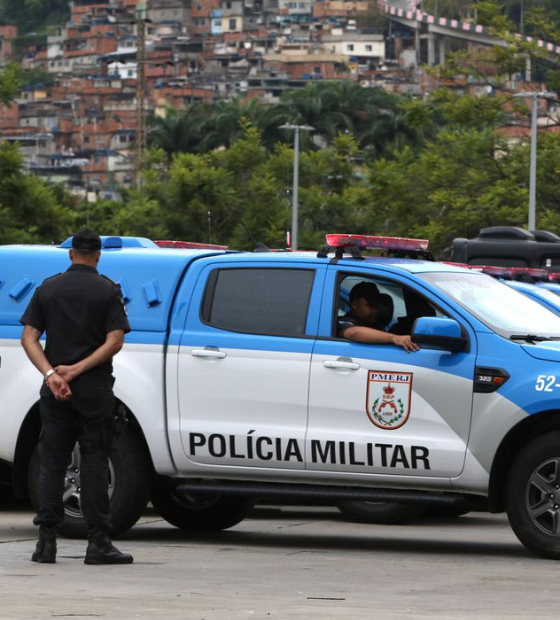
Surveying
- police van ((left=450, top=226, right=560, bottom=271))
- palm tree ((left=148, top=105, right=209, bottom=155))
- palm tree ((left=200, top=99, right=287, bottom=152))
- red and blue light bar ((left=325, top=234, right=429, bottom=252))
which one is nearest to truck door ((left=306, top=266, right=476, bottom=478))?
red and blue light bar ((left=325, top=234, right=429, bottom=252))

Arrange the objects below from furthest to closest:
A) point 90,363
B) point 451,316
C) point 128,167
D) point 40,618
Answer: point 128,167
point 451,316
point 90,363
point 40,618

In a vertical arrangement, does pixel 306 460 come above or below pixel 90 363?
below

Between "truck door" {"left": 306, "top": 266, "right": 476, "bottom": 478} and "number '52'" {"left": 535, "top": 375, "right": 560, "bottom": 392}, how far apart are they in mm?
368

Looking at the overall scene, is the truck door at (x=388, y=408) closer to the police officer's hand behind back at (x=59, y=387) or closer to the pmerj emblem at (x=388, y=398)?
the pmerj emblem at (x=388, y=398)

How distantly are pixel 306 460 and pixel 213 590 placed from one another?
1.83 m

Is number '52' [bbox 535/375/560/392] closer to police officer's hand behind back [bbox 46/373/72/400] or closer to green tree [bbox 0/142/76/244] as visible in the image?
police officer's hand behind back [bbox 46/373/72/400]

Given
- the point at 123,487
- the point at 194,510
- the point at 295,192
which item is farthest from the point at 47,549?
the point at 295,192

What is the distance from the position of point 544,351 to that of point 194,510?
2.82 m

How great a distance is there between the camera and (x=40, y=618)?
7.26m

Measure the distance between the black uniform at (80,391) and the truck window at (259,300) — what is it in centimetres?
125

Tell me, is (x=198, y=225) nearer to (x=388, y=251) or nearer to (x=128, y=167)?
(x=388, y=251)

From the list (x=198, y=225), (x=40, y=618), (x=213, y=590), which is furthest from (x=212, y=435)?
(x=198, y=225)

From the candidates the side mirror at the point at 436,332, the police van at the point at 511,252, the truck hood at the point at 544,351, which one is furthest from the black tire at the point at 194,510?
the police van at the point at 511,252

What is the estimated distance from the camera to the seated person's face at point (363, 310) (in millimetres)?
10352
